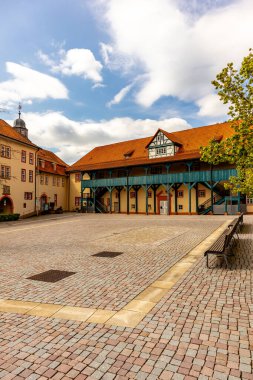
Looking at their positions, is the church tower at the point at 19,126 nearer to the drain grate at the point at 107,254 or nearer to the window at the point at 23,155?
the window at the point at 23,155

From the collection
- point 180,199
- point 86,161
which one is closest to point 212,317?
point 180,199

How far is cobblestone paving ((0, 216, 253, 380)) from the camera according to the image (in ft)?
10.0

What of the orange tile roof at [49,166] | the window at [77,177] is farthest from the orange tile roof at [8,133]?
the window at [77,177]

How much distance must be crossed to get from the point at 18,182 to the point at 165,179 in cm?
1851

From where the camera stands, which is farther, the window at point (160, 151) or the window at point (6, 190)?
the window at point (160, 151)

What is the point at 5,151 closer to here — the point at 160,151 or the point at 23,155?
the point at 23,155

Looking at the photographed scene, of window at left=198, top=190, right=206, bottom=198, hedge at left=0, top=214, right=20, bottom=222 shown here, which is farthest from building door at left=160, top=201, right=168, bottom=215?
hedge at left=0, top=214, right=20, bottom=222

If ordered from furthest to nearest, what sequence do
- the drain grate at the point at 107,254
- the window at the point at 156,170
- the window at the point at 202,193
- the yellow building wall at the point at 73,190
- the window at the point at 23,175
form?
the yellow building wall at the point at 73,190 < the window at the point at 156,170 < the window at the point at 23,175 < the window at the point at 202,193 < the drain grate at the point at 107,254

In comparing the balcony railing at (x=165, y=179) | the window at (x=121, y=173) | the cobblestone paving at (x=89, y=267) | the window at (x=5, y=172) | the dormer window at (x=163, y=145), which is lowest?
the cobblestone paving at (x=89, y=267)

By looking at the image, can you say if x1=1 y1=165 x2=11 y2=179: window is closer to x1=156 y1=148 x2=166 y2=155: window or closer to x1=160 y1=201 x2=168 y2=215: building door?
x1=156 y1=148 x2=166 y2=155: window

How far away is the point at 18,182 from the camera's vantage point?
33.3m

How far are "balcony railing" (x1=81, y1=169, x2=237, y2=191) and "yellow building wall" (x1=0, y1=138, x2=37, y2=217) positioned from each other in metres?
8.78

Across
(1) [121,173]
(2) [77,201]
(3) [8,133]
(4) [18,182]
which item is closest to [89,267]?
(4) [18,182]

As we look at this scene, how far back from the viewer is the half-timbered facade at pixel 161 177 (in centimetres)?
3147
